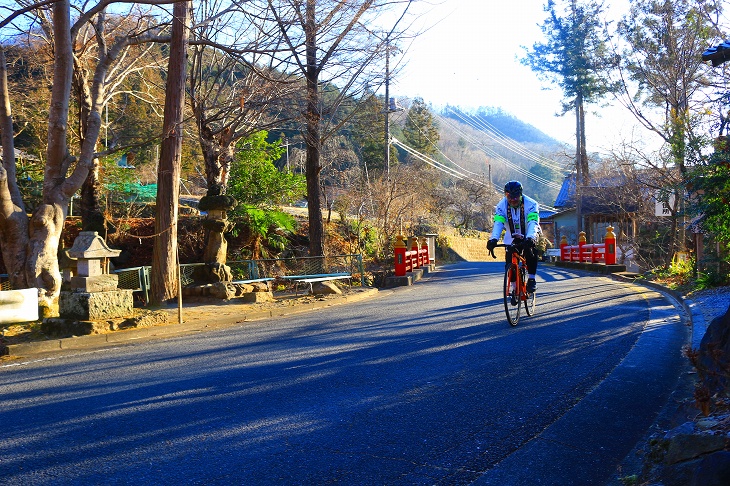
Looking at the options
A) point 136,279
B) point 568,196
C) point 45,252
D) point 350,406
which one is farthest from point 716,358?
point 568,196

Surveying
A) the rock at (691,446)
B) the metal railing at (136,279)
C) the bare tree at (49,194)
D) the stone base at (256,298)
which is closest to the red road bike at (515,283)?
the rock at (691,446)

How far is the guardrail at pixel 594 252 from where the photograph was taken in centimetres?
2353

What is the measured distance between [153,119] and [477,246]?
2893 cm

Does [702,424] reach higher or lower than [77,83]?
lower

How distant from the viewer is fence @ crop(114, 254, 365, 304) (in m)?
15.4

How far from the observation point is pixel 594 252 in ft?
85.5

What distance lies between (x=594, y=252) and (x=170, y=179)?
18.8 meters

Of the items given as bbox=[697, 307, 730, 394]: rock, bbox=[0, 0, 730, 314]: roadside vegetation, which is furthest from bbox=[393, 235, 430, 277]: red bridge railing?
bbox=[697, 307, 730, 394]: rock

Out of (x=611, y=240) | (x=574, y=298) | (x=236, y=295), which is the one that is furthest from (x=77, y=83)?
(x=611, y=240)

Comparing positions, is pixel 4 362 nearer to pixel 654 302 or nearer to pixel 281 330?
pixel 281 330

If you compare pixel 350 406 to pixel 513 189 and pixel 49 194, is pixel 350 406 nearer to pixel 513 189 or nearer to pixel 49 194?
pixel 513 189

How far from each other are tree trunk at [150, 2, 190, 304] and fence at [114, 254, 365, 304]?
2.46ft

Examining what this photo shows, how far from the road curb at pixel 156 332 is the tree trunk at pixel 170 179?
115 centimetres

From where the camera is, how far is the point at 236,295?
15.2 m
